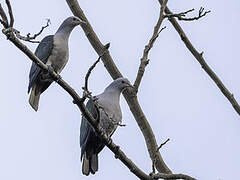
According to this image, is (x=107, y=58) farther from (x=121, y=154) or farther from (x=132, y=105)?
(x=121, y=154)

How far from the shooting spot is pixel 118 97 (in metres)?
6.56

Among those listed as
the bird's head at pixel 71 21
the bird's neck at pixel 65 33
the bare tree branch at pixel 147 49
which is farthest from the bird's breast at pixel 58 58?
the bare tree branch at pixel 147 49

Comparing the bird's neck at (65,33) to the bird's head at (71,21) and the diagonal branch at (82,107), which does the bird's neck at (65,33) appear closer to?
the bird's head at (71,21)

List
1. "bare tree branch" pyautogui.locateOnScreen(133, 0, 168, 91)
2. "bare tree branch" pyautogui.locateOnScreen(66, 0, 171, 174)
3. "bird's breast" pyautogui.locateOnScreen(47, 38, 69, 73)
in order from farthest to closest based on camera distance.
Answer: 1. "bird's breast" pyautogui.locateOnScreen(47, 38, 69, 73)
2. "bare tree branch" pyautogui.locateOnScreen(133, 0, 168, 91)
3. "bare tree branch" pyautogui.locateOnScreen(66, 0, 171, 174)

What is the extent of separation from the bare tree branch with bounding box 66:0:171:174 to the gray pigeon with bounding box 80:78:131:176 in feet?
1.11

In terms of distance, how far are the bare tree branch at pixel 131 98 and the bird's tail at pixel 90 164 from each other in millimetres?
873

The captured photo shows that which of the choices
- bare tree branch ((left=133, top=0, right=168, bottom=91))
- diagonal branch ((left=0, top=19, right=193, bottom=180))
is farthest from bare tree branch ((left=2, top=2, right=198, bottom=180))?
bare tree branch ((left=133, top=0, right=168, bottom=91))

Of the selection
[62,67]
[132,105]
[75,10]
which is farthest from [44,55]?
[132,105]

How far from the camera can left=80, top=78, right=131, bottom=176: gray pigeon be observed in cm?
614

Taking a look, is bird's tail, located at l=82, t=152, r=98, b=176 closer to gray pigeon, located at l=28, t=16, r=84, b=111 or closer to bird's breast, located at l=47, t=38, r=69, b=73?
gray pigeon, located at l=28, t=16, r=84, b=111

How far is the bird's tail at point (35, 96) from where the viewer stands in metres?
6.82

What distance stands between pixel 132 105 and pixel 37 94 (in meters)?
1.96

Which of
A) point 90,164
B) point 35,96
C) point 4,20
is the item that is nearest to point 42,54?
point 35,96

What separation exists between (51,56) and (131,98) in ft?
5.83
